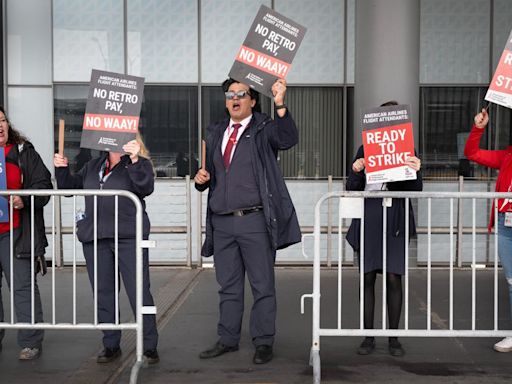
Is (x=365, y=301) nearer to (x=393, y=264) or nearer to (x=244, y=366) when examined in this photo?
(x=393, y=264)

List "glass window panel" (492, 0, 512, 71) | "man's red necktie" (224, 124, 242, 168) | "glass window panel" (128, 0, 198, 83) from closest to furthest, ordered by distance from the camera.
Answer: "man's red necktie" (224, 124, 242, 168)
"glass window panel" (492, 0, 512, 71)
"glass window panel" (128, 0, 198, 83)

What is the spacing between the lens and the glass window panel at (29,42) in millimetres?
10789

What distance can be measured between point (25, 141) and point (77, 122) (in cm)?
497

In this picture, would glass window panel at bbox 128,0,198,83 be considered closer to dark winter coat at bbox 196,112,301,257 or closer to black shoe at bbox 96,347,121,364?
dark winter coat at bbox 196,112,301,257

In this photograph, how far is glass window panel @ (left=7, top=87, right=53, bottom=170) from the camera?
10852 mm

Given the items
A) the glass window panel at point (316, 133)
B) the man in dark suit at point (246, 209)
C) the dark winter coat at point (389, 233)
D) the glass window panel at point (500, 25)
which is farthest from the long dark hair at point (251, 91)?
the glass window panel at point (500, 25)

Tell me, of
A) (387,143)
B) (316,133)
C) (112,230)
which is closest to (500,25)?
(316,133)

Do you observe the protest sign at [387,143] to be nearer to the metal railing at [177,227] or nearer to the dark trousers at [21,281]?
the dark trousers at [21,281]

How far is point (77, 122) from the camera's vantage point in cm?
1079

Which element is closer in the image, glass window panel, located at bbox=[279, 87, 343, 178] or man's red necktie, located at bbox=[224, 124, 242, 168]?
man's red necktie, located at bbox=[224, 124, 242, 168]

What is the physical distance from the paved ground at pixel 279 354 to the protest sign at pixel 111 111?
5.79 feet

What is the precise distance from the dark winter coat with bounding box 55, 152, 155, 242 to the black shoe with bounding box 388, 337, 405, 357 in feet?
7.32

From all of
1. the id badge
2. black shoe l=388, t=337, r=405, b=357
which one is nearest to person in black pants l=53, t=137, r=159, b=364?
black shoe l=388, t=337, r=405, b=357

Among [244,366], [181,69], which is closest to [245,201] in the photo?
[244,366]
